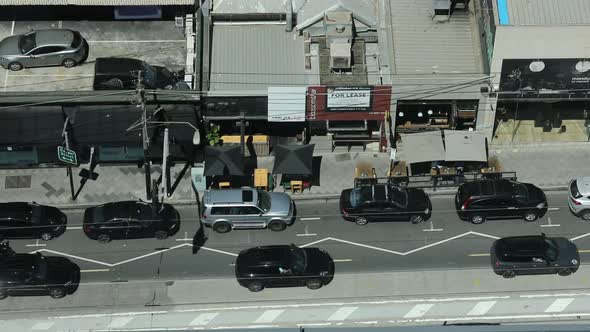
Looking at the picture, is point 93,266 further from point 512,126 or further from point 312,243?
point 512,126

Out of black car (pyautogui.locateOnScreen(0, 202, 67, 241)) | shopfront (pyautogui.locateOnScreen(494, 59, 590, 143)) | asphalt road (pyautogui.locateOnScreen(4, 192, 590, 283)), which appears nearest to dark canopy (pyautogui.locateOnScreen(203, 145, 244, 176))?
asphalt road (pyautogui.locateOnScreen(4, 192, 590, 283))

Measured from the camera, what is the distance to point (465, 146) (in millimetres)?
50781

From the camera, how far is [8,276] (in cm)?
4419

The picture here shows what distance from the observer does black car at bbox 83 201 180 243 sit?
47.3 metres

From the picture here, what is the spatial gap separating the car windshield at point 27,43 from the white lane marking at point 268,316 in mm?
21333

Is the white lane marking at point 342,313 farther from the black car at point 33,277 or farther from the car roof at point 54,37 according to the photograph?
the car roof at point 54,37

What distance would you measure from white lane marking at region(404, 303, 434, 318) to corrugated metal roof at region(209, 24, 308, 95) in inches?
597

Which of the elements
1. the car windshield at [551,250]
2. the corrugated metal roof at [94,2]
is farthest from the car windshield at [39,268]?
the car windshield at [551,250]

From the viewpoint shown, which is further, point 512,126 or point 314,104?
point 512,126

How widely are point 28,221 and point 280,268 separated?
14.7 meters

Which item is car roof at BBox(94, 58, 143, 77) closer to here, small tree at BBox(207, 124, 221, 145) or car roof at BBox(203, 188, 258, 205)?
small tree at BBox(207, 124, 221, 145)

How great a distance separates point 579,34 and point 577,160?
8.36 meters

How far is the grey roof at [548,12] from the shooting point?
48.4 metres

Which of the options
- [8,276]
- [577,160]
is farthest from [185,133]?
[577,160]
